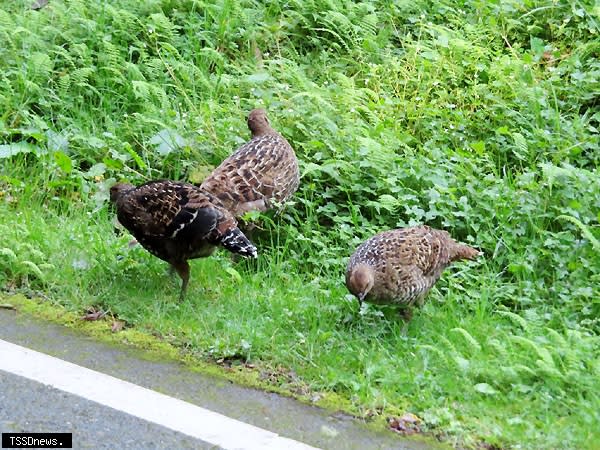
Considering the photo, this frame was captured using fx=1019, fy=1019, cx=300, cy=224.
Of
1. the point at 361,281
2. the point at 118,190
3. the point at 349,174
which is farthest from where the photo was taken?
the point at 349,174

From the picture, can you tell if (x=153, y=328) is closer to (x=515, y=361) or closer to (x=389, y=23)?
(x=515, y=361)

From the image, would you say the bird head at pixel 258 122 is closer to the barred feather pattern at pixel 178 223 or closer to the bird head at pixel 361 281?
the barred feather pattern at pixel 178 223

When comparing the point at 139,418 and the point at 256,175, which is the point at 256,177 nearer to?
the point at 256,175

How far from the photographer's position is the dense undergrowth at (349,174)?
20.2ft

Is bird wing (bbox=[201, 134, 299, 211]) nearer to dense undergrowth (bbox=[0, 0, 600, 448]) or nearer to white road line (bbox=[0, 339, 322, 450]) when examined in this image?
dense undergrowth (bbox=[0, 0, 600, 448])

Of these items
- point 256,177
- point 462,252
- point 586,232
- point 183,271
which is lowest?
point 183,271

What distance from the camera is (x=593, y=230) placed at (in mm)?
7559

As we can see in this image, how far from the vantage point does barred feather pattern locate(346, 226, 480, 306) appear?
6.81 m

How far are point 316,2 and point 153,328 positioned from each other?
17.1 feet

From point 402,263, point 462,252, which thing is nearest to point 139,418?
point 402,263

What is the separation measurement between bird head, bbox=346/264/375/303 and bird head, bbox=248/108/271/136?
99.0 inches

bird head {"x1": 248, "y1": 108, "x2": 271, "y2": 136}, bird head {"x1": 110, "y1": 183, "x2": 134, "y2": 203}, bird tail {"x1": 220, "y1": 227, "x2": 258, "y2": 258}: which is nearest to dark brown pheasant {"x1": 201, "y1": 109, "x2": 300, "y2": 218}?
bird head {"x1": 248, "y1": 108, "x2": 271, "y2": 136}

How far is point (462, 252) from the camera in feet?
24.3

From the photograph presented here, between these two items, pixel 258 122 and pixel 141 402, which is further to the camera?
pixel 258 122
